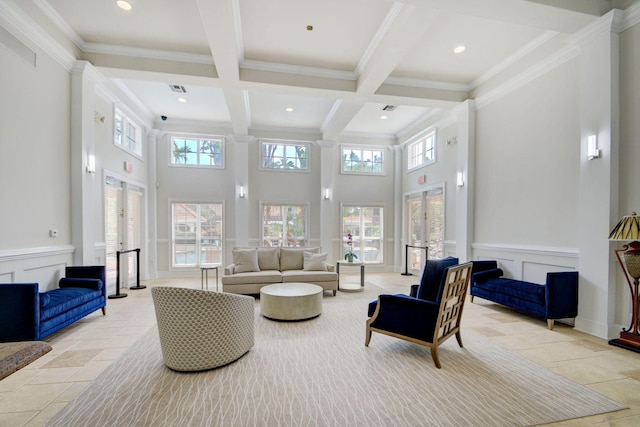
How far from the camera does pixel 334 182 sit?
27.5ft

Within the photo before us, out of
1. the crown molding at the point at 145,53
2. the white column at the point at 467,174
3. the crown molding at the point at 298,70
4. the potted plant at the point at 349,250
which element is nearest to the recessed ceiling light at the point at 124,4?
the crown molding at the point at 145,53

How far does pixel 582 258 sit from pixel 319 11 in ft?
14.5

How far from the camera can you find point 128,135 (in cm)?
648

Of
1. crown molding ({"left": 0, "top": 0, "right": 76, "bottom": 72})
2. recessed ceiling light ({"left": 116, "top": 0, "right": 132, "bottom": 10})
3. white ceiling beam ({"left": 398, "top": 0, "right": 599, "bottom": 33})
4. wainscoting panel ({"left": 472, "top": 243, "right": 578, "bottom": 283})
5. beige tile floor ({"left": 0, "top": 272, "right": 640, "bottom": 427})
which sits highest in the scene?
recessed ceiling light ({"left": 116, "top": 0, "right": 132, "bottom": 10})

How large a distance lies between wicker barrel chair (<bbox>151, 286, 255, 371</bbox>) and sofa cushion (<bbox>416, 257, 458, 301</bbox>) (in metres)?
1.90

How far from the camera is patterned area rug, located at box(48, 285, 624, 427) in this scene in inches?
83.1

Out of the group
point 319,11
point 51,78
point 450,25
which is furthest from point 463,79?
point 51,78

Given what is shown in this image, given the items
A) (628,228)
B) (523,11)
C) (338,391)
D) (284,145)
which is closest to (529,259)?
(628,228)

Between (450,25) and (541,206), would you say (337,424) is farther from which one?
(450,25)

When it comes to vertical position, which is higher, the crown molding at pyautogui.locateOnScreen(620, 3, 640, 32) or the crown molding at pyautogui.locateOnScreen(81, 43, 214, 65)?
the crown molding at pyautogui.locateOnScreen(81, 43, 214, 65)

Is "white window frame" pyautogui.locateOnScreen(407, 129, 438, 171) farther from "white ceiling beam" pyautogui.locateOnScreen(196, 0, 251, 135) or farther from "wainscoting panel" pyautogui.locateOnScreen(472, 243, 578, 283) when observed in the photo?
"white ceiling beam" pyautogui.locateOnScreen(196, 0, 251, 135)

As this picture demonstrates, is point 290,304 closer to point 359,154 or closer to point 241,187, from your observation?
point 241,187

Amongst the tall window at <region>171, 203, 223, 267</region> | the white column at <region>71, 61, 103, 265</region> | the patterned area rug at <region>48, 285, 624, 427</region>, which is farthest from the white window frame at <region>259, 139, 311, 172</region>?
the patterned area rug at <region>48, 285, 624, 427</region>

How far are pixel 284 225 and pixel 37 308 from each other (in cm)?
550
